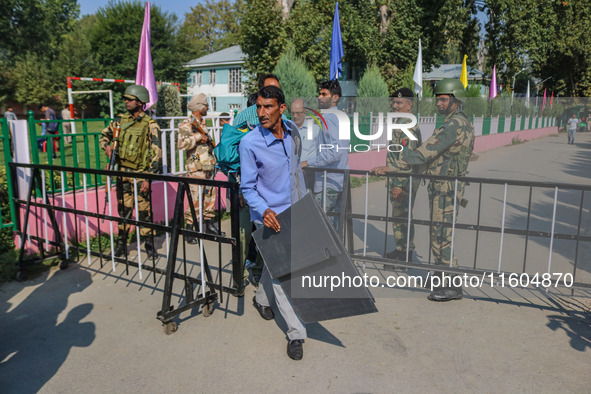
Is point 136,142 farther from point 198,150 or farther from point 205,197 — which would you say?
point 205,197

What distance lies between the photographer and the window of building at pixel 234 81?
142ft

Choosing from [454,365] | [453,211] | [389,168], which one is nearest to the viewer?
[454,365]

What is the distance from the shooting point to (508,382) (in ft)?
10.2

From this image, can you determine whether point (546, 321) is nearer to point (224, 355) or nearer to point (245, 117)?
point (224, 355)

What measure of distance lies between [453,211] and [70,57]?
45.5m

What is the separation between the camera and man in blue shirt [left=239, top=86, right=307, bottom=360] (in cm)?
340

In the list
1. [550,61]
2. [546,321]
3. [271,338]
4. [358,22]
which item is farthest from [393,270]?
[550,61]

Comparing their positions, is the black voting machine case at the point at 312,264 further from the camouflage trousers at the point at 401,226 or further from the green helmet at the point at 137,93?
the green helmet at the point at 137,93

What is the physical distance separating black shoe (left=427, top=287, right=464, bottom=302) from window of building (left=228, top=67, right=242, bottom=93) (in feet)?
133

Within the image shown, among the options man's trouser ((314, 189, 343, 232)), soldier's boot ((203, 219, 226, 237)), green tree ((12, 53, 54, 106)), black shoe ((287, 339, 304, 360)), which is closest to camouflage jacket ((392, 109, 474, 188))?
man's trouser ((314, 189, 343, 232))

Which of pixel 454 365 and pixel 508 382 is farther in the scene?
pixel 454 365

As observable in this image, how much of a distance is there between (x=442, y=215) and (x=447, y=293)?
0.74 m

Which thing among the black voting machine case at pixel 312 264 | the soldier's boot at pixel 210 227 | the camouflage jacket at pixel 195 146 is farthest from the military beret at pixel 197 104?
the black voting machine case at pixel 312 264

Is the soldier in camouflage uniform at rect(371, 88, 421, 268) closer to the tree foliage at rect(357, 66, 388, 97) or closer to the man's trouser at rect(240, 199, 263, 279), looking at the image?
the man's trouser at rect(240, 199, 263, 279)
